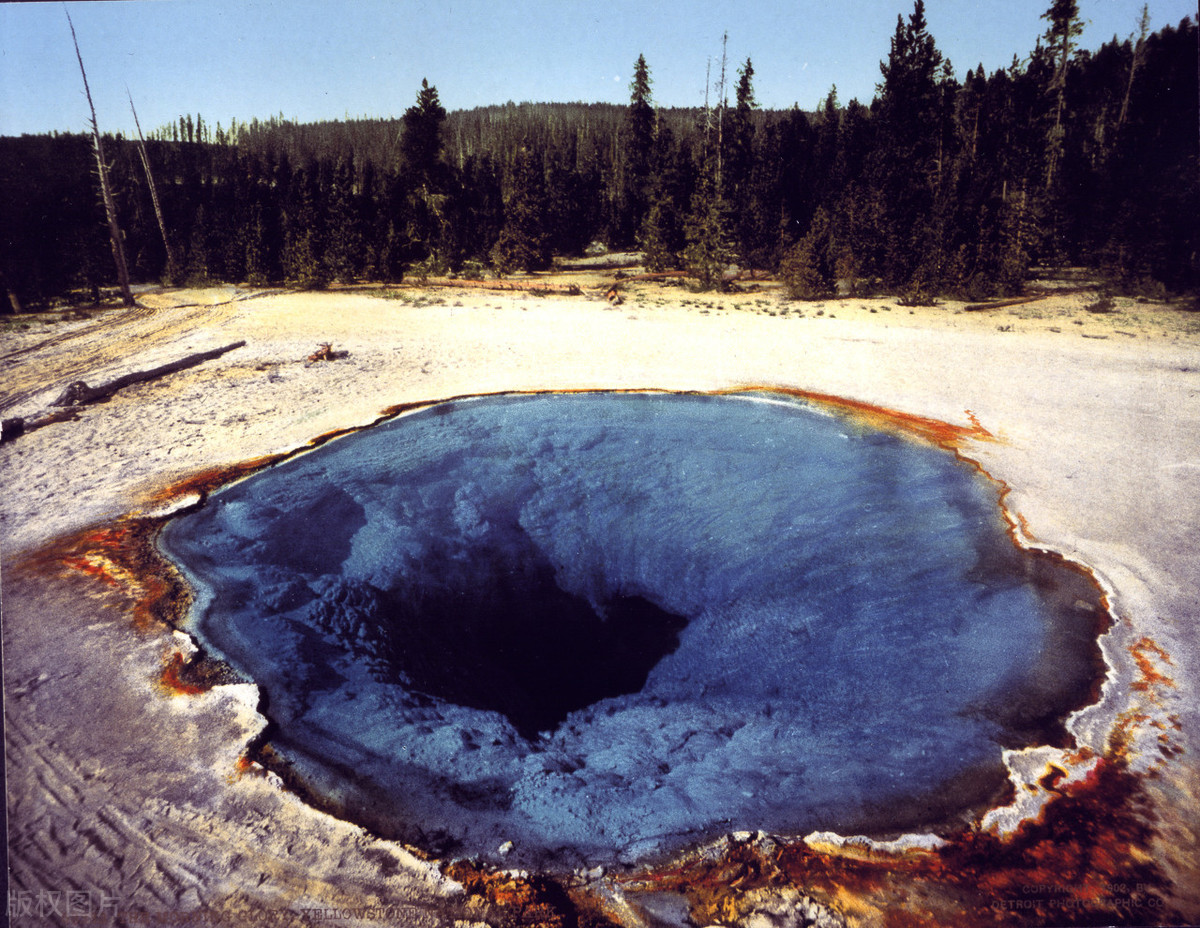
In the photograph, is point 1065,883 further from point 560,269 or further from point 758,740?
point 560,269

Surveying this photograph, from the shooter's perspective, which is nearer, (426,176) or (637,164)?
(426,176)

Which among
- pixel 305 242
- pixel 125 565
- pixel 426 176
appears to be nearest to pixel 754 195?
pixel 426 176

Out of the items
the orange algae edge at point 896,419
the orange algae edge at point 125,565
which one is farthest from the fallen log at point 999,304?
the orange algae edge at point 125,565

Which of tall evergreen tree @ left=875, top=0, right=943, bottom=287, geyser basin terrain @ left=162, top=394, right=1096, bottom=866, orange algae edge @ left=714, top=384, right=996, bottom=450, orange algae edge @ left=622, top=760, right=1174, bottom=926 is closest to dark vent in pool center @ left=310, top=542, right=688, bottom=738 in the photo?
geyser basin terrain @ left=162, top=394, right=1096, bottom=866

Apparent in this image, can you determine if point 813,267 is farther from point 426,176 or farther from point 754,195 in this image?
point 426,176

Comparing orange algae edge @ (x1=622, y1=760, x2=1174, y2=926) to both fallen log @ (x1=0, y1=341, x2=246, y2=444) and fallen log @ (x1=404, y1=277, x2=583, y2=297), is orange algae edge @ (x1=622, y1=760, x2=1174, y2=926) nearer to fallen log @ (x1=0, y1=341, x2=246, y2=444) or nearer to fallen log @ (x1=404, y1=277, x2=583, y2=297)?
fallen log @ (x1=0, y1=341, x2=246, y2=444)

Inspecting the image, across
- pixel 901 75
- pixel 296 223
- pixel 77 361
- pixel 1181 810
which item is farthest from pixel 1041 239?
pixel 77 361
